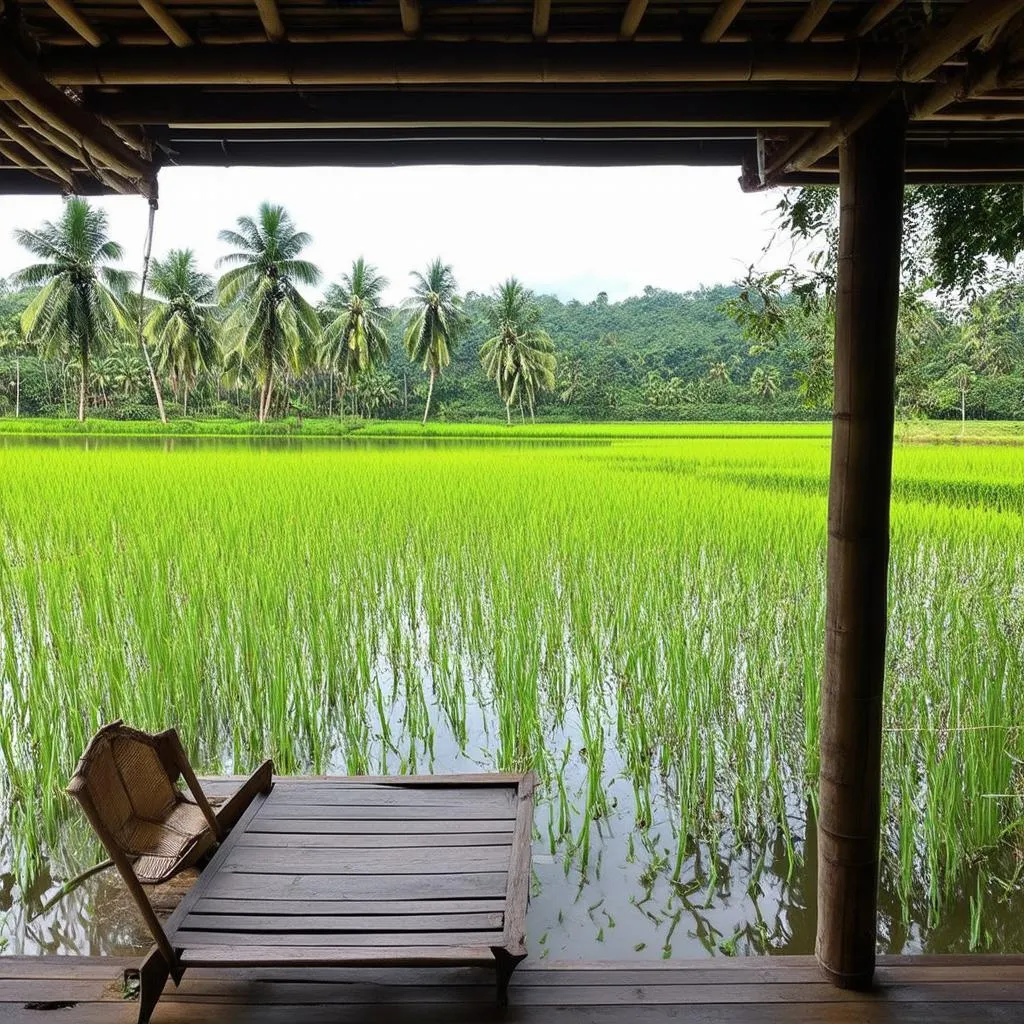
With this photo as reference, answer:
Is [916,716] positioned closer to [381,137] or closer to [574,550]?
[381,137]

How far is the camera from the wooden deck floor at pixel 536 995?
1449mm

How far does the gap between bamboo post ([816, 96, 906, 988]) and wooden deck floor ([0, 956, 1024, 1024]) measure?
0.10 m

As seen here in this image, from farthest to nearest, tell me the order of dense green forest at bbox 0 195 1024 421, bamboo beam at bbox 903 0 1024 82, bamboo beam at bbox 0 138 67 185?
dense green forest at bbox 0 195 1024 421, bamboo beam at bbox 0 138 67 185, bamboo beam at bbox 903 0 1024 82

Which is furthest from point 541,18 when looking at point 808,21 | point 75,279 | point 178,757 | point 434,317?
point 434,317

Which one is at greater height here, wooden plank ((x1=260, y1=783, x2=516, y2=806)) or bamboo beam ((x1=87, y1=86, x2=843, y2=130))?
bamboo beam ((x1=87, y1=86, x2=843, y2=130))

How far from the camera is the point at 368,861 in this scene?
1.86 meters

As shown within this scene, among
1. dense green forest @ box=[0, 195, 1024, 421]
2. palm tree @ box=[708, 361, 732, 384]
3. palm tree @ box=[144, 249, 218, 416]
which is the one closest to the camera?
dense green forest @ box=[0, 195, 1024, 421]

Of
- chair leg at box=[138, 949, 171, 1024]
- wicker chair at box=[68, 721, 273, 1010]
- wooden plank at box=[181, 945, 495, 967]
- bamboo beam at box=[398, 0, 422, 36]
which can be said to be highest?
bamboo beam at box=[398, 0, 422, 36]

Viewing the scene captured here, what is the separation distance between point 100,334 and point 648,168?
1869 cm

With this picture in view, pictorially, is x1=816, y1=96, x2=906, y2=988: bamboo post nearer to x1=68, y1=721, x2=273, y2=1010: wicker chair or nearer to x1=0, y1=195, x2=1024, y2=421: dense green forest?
x1=68, y1=721, x2=273, y2=1010: wicker chair

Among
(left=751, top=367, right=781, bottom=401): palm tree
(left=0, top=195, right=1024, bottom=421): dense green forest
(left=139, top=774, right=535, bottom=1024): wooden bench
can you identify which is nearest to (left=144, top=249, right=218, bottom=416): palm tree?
(left=0, top=195, right=1024, bottom=421): dense green forest

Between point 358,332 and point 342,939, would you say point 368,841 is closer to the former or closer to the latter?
point 342,939

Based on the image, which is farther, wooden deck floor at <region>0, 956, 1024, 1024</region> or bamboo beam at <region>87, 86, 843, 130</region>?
bamboo beam at <region>87, 86, 843, 130</region>

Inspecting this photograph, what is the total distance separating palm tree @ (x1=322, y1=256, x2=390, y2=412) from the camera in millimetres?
26016
